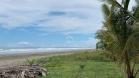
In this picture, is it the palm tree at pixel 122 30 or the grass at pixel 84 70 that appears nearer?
the palm tree at pixel 122 30

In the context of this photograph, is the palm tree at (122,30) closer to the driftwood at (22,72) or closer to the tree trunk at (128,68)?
the tree trunk at (128,68)

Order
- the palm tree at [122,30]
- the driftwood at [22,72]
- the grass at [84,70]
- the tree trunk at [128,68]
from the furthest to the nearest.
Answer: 1. the grass at [84,70]
2. the driftwood at [22,72]
3. the tree trunk at [128,68]
4. the palm tree at [122,30]

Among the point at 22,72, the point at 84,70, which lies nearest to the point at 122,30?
the point at 22,72

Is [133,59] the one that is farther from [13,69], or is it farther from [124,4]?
[13,69]

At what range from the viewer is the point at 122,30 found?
16.8 metres

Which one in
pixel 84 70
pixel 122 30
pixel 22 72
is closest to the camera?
pixel 122 30

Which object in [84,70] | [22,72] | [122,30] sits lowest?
[84,70]

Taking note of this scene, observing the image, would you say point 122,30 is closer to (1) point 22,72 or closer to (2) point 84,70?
(1) point 22,72

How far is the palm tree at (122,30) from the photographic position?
53.6 ft

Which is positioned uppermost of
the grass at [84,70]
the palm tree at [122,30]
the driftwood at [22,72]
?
the palm tree at [122,30]

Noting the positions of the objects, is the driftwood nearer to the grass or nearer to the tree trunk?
the grass

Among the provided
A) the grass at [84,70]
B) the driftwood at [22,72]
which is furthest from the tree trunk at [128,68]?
the driftwood at [22,72]

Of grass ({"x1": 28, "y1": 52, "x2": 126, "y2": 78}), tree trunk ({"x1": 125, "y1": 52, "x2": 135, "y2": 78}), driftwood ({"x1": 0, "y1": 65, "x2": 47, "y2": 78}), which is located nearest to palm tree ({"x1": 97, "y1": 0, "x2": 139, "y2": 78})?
tree trunk ({"x1": 125, "y1": 52, "x2": 135, "y2": 78})

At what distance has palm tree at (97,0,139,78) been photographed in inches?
643
